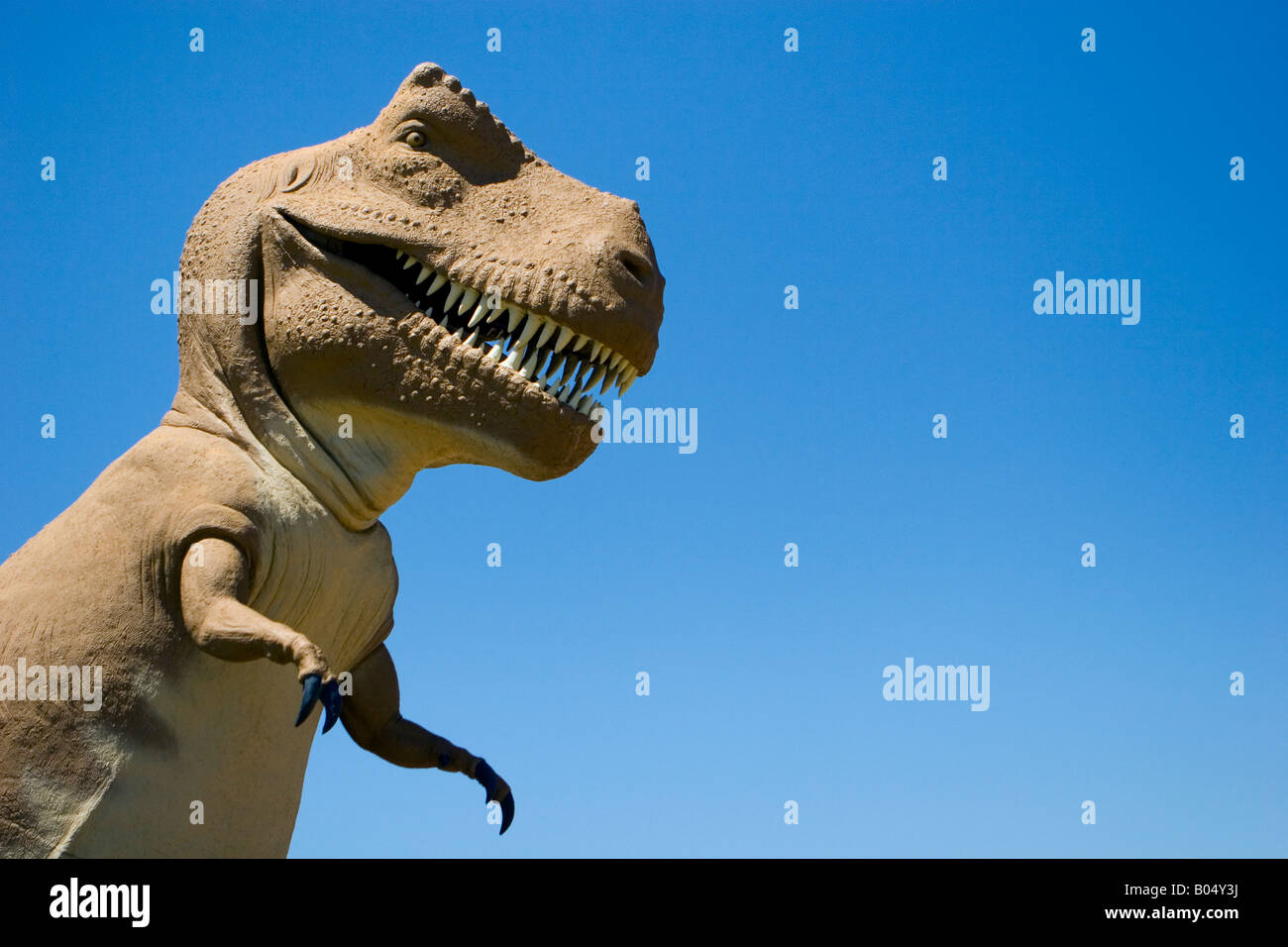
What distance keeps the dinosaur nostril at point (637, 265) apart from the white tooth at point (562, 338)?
1.32 feet

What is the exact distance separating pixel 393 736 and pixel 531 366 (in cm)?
201

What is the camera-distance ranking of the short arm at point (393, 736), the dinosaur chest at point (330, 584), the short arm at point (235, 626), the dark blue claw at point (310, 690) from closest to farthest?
the dark blue claw at point (310, 690) < the short arm at point (235, 626) < the dinosaur chest at point (330, 584) < the short arm at point (393, 736)

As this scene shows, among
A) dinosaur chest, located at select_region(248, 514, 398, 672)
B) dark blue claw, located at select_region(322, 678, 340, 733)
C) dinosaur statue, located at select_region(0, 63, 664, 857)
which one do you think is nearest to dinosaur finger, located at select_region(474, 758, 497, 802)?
dinosaur statue, located at select_region(0, 63, 664, 857)

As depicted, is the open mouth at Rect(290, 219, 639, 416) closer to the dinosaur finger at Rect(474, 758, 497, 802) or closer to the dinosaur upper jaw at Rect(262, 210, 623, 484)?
the dinosaur upper jaw at Rect(262, 210, 623, 484)

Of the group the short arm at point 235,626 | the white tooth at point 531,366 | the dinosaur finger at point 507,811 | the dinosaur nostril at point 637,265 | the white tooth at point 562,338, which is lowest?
the dinosaur finger at point 507,811

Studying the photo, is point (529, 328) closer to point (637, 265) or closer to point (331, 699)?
point (637, 265)

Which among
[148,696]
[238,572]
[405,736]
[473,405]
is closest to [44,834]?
[148,696]

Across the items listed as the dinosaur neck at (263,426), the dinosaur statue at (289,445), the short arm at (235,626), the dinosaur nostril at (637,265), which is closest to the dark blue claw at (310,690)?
the short arm at (235,626)

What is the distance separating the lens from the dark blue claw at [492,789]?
798 cm

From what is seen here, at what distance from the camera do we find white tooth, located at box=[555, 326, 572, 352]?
23.8 feet

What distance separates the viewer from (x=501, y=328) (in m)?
7.46

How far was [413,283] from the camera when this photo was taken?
756cm

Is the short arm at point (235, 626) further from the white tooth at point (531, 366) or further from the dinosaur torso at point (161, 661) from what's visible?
the white tooth at point (531, 366)

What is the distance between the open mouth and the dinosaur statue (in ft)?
0.04
